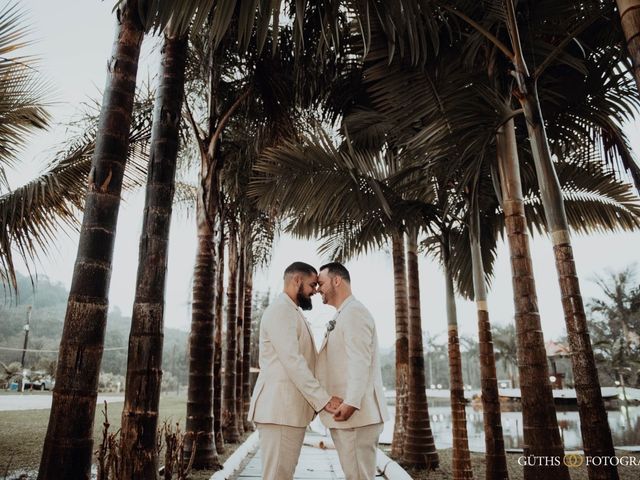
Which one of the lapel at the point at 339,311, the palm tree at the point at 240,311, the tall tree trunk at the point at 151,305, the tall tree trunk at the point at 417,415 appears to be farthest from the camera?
the palm tree at the point at 240,311

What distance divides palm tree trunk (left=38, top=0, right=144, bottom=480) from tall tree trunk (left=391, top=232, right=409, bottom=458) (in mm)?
6176

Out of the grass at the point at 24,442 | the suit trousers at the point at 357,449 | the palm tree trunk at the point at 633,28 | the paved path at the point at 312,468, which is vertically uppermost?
the palm tree trunk at the point at 633,28

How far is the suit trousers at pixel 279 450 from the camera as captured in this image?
9.01 feet

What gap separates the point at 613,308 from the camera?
40594 millimetres

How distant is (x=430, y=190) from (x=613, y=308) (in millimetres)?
42029

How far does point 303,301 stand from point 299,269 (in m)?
0.23

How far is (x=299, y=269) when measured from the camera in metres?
3.27

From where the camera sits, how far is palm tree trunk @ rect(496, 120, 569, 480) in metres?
3.34

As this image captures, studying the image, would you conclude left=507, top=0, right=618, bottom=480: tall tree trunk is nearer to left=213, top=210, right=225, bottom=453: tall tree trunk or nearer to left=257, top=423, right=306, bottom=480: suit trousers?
left=257, top=423, right=306, bottom=480: suit trousers

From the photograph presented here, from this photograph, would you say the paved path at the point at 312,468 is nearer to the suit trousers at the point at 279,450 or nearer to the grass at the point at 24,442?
the grass at the point at 24,442

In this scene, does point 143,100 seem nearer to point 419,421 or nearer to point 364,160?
point 364,160

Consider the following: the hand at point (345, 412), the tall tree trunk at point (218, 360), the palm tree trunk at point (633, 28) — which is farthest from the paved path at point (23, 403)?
the palm tree trunk at point (633, 28)

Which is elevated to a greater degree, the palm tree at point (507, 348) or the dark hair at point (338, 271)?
the palm tree at point (507, 348)

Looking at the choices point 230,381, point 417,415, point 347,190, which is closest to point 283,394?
point 347,190
